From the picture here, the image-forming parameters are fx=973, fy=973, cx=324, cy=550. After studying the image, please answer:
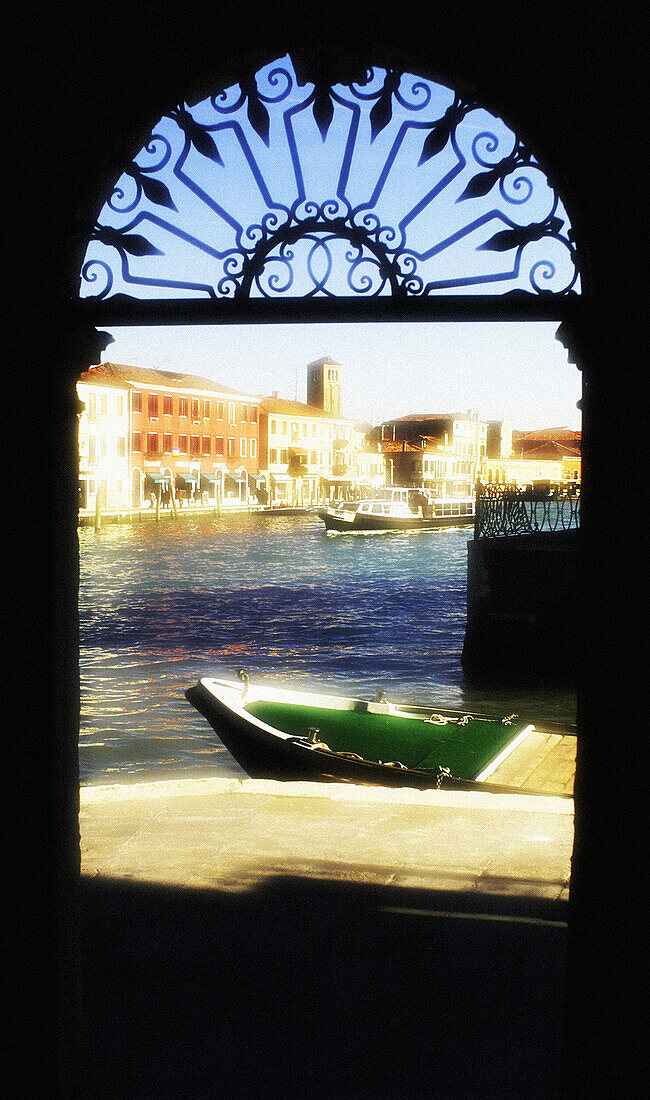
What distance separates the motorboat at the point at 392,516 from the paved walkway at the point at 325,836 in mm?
46187

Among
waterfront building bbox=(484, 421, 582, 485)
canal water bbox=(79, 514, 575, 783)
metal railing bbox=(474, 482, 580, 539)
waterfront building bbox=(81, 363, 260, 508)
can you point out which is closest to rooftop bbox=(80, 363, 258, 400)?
waterfront building bbox=(81, 363, 260, 508)

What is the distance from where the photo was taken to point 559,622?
16.9m

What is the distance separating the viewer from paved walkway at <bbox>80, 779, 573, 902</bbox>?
4.05m

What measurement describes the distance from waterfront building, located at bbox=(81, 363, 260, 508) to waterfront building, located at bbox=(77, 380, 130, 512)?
10.0 inches

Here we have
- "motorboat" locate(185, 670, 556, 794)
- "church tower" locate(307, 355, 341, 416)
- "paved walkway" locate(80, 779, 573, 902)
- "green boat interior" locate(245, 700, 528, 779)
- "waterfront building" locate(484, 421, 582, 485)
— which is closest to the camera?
"paved walkway" locate(80, 779, 573, 902)

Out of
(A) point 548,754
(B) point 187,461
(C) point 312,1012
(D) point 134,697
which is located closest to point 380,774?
(A) point 548,754

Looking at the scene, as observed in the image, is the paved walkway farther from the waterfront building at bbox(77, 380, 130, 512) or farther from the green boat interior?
the waterfront building at bbox(77, 380, 130, 512)

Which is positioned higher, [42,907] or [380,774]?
[42,907]

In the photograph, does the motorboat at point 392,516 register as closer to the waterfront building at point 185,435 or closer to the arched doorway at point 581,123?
the waterfront building at point 185,435

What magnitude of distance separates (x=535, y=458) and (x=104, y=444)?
2467 centimetres

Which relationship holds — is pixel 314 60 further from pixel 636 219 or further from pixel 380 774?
pixel 380 774

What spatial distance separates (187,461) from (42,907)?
51.6m

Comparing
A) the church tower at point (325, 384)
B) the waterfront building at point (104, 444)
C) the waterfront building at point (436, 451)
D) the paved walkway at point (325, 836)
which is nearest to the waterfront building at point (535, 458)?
the waterfront building at point (436, 451)

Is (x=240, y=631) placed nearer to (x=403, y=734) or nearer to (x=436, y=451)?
(x=403, y=734)
